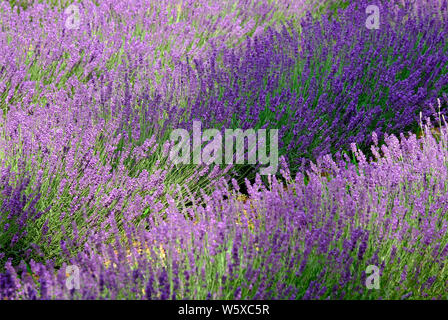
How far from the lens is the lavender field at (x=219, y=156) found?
6.67 ft

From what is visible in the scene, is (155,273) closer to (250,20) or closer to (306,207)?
(306,207)

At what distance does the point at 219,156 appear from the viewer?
3.11 m

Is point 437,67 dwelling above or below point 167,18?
below

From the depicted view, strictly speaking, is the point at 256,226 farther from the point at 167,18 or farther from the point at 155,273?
the point at 167,18

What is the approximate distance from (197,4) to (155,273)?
371 cm

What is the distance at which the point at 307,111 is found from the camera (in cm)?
335

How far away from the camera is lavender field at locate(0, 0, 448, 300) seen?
2033 mm

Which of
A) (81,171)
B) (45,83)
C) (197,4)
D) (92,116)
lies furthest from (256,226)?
(197,4)

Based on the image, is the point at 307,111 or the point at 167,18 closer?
the point at 307,111

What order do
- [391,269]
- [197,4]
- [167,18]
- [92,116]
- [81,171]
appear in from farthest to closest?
[197,4] < [167,18] < [92,116] < [81,171] < [391,269]

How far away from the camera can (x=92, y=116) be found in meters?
3.06
